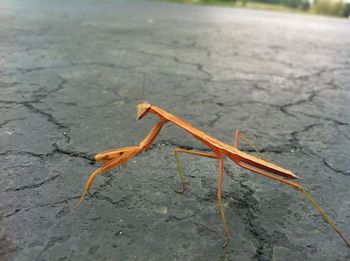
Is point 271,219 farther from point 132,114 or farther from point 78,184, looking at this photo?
point 132,114

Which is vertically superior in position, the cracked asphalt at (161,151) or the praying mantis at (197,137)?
the praying mantis at (197,137)

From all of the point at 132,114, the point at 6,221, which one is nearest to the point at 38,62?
the point at 132,114

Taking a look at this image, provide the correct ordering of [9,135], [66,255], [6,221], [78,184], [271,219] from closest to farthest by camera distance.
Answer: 1. [66,255]
2. [6,221]
3. [271,219]
4. [78,184]
5. [9,135]

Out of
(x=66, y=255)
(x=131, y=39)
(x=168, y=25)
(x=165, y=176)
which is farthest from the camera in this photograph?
(x=168, y=25)

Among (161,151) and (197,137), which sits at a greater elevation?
(197,137)

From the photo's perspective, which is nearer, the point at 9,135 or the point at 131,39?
the point at 9,135

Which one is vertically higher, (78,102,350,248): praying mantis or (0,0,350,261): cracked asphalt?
(78,102,350,248): praying mantis

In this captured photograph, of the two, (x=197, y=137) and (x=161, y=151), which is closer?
(x=197, y=137)
